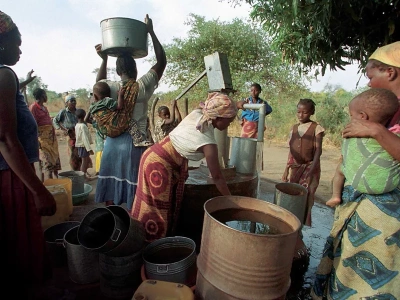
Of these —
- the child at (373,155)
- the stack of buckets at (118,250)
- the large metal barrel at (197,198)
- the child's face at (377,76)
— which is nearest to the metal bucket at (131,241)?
the stack of buckets at (118,250)

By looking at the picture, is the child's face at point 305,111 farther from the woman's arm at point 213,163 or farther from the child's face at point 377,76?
the woman's arm at point 213,163

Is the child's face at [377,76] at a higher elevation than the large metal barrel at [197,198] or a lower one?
higher

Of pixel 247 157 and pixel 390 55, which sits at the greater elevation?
pixel 390 55

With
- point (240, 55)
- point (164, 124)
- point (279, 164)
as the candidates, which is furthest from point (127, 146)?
point (240, 55)

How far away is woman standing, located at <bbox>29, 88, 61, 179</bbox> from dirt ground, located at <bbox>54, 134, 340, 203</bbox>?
88cm

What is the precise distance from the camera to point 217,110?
1.98 m

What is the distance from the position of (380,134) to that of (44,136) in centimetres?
510

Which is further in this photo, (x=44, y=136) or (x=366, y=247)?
(x=44, y=136)

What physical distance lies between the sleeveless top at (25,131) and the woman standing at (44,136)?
3.56m

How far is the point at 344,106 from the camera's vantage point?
11.9 metres

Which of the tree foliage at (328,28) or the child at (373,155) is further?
the tree foliage at (328,28)

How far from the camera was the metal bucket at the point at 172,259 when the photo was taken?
1739 mm

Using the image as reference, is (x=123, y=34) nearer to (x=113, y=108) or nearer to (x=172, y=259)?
(x=113, y=108)

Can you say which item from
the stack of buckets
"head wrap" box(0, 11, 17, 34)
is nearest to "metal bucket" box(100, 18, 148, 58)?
"head wrap" box(0, 11, 17, 34)
